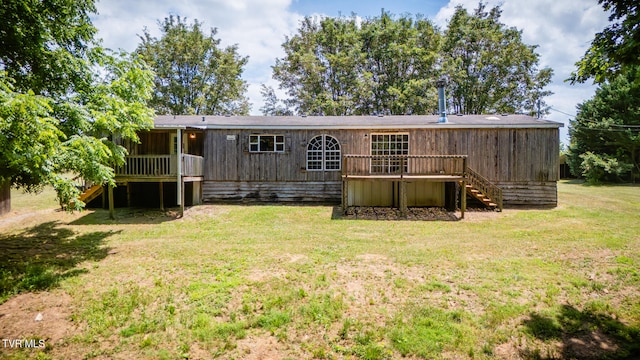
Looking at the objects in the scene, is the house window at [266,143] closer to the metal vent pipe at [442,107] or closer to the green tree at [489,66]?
the metal vent pipe at [442,107]

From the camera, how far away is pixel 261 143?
14164mm

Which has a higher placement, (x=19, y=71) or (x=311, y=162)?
(x=19, y=71)

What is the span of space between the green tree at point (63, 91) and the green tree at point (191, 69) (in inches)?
907

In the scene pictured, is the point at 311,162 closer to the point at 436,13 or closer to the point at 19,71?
the point at 19,71

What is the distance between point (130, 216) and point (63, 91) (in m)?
5.62

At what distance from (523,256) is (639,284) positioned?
1.82 meters

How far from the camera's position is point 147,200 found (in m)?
14.0

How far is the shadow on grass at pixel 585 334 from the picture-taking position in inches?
146

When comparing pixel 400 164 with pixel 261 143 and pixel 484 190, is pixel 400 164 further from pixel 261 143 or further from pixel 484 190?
pixel 261 143

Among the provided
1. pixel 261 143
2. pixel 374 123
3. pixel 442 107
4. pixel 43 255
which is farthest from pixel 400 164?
pixel 43 255

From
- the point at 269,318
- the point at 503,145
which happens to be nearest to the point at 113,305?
the point at 269,318

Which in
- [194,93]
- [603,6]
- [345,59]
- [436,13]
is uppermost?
[436,13]

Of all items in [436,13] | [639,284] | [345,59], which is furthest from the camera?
[436,13]

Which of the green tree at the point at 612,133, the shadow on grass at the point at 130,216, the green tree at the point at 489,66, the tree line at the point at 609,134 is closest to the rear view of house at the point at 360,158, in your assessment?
the shadow on grass at the point at 130,216
